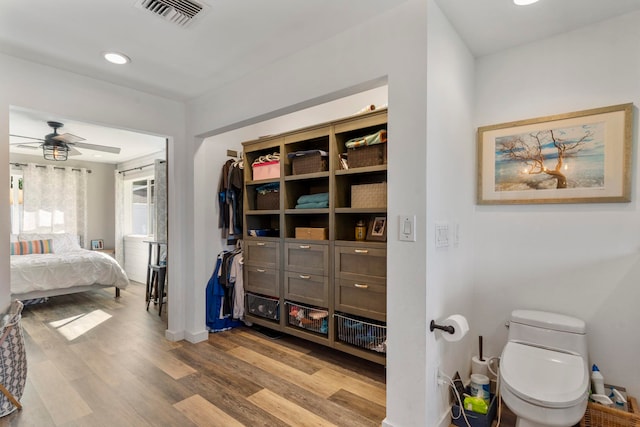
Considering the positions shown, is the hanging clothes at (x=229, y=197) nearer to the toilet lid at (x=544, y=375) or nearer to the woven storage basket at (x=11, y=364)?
the woven storage basket at (x=11, y=364)

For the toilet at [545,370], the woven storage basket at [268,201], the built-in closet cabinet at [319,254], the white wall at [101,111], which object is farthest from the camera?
the woven storage basket at [268,201]

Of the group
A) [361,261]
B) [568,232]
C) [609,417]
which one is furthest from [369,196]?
[609,417]

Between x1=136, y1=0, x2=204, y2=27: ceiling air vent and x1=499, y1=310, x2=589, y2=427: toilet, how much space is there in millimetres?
2634

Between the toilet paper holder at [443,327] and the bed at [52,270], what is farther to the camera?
the bed at [52,270]

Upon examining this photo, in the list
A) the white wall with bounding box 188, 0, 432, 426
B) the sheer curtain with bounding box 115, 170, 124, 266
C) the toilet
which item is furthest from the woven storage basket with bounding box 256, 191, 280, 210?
the sheer curtain with bounding box 115, 170, 124, 266

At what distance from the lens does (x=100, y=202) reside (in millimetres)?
6973

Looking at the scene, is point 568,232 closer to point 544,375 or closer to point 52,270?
point 544,375

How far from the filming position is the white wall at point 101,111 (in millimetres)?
2268

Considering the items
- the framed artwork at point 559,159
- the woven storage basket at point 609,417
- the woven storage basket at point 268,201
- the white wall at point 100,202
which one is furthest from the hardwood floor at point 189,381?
the white wall at point 100,202

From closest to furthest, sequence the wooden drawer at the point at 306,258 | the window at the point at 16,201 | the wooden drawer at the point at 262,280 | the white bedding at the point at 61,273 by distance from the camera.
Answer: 1. the wooden drawer at the point at 306,258
2. the wooden drawer at the point at 262,280
3. the white bedding at the point at 61,273
4. the window at the point at 16,201

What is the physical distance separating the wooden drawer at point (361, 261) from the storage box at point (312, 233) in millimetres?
225

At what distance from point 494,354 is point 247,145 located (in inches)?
117

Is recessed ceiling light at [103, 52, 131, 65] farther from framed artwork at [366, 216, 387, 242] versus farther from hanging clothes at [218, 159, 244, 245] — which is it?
framed artwork at [366, 216, 387, 242]

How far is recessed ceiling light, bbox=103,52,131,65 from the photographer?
92.3 inches
